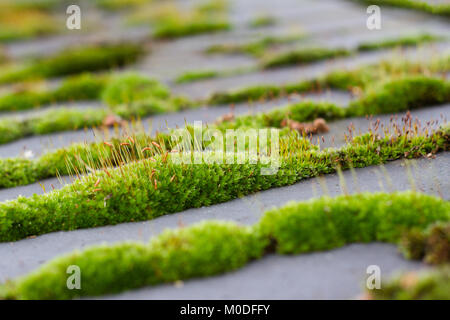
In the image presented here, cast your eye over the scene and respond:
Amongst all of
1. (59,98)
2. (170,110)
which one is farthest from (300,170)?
(59,98)

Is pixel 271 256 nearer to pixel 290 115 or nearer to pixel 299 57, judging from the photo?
pixel 290 115

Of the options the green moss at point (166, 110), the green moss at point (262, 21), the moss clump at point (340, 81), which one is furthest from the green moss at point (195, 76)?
the green moss at point (262, 21)

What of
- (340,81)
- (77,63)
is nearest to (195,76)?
(340,81)

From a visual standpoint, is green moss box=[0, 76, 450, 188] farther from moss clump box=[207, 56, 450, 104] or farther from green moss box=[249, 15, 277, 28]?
green moss box=[249, 15, 277, 28]

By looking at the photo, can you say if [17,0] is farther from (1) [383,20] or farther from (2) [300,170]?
(2) [300,170]

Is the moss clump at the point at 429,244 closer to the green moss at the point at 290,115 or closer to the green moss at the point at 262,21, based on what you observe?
the green moss at the point at 290,115
